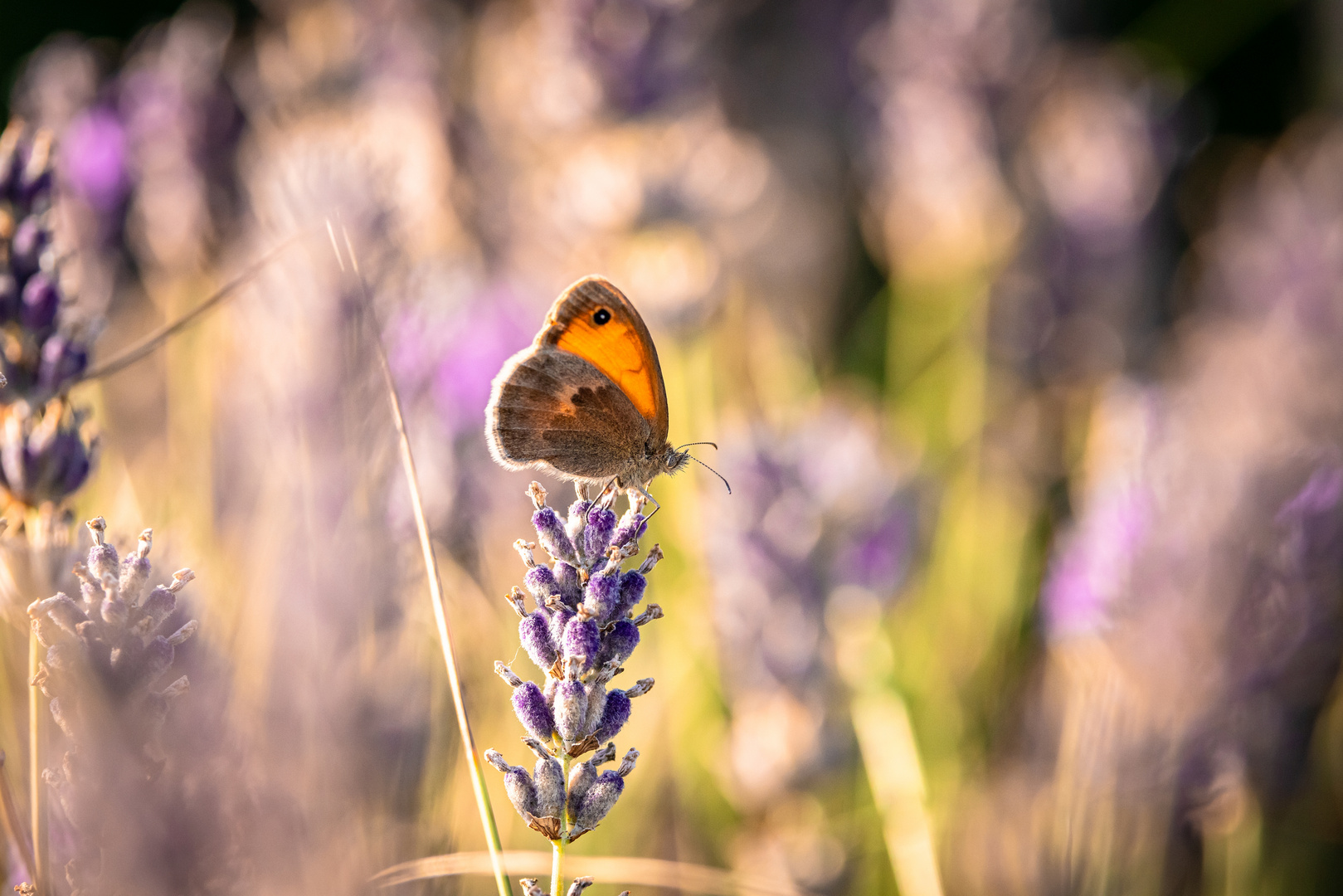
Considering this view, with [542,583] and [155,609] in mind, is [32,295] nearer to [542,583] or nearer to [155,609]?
→ [155,609]

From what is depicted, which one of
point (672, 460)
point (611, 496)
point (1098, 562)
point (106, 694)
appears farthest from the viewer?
point (1098, 562)

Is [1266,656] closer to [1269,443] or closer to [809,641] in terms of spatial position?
[1269,443]

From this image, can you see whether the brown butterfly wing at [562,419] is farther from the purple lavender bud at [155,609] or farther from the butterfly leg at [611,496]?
the purple lavender bud at [155,609]

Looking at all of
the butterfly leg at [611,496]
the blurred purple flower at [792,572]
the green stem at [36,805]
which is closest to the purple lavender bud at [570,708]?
the butterfly leg at [611,496]

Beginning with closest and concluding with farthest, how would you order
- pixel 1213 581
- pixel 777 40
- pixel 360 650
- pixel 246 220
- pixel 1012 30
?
pixel 360 650, pixel 1213 581, pixel 246 220, pixel 1012 30, pixel 777 40

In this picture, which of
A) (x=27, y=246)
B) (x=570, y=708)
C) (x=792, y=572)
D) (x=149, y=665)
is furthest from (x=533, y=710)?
(x=792, y=572)

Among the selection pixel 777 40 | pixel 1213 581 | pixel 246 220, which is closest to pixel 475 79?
pixel 246 220
